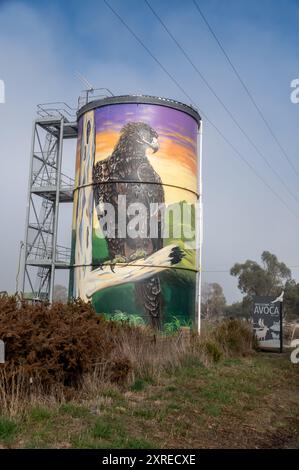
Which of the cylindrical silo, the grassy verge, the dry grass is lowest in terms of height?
the grassy verge

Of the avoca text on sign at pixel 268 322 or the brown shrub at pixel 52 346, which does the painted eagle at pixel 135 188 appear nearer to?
the avoca text on sign at pixel 268 322

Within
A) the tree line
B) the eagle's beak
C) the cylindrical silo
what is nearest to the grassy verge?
the cylindrical silo

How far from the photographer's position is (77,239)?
25.7m

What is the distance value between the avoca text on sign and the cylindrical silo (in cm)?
471

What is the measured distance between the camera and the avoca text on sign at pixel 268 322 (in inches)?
808

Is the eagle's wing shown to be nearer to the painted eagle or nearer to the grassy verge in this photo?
the painted eagle

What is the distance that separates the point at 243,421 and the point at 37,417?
3497 millimetres

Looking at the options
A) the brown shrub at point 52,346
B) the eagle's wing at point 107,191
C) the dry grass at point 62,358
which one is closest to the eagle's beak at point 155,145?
the eagle's wing at point 107,191

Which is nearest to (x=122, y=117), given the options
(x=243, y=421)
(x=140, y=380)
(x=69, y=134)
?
(x=69, y=134)

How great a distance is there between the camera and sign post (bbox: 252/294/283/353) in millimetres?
20531

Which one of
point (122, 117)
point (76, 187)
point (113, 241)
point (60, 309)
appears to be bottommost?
point (60, 309)

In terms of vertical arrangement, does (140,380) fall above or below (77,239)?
below
